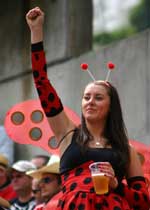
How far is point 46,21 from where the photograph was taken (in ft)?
34.8

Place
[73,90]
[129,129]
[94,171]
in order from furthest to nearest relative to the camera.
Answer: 1. [73,90]
2. [129,129]
3. [94,171]

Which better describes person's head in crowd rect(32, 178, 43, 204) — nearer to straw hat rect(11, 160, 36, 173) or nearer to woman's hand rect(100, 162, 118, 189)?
straw hat rect(11, 160, 36, 173)

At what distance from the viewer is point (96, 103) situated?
4.65 meters

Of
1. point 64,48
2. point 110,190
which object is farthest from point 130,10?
point 110,190

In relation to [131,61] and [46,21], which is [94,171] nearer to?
[131,61]

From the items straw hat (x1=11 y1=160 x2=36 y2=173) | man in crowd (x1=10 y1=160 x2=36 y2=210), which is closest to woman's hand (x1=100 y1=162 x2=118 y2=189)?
man in crowd (x1=10 y1=160 x2=36 y2=210)

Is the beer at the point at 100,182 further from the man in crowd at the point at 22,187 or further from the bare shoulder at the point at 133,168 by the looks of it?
the man in crowd at the point at 22,187

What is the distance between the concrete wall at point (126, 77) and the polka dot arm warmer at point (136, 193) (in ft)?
13.6

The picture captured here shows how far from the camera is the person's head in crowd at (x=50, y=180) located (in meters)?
7.01

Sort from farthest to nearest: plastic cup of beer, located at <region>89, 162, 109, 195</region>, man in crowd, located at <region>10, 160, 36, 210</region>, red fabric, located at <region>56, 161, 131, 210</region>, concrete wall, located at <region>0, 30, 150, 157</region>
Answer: concrete wall, located at <region>0, 30, 150, 157</region> → man in crowd, located at <region>10, 160, 36, 210</region> → red fabric, located at <region>56, 161, 131, 210</region> → plastic cup of beer, located at <region>89, 162, 109, 195</region>

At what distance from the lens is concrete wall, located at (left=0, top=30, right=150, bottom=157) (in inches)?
351

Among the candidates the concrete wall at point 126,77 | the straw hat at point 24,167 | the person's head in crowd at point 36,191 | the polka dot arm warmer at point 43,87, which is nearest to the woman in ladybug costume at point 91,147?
the polka dot arm warmer at point 43,87

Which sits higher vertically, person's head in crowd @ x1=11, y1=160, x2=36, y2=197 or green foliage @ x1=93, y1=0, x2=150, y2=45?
green foliage @ x1=93, y1=0, x2=150, y2=45

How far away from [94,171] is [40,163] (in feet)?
13.4
